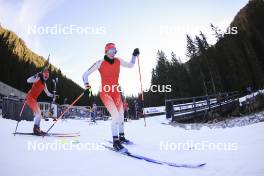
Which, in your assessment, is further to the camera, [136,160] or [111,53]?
[111,53]

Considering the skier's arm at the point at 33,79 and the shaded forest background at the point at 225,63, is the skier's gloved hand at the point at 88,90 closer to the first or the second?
the skier's arm at the point at 33,79

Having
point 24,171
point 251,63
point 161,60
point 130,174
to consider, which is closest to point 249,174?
point 130,174

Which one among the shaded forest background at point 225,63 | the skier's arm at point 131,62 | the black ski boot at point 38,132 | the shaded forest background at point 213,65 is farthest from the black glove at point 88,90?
the shaded forest background at point 225,63

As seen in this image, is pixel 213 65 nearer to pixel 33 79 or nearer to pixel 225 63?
pixel 225 63

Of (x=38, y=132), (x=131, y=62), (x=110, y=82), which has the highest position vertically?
(x=131, y=62)

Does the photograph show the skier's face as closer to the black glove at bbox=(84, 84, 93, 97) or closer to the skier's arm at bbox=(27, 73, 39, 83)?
the black glove at bbox=(84, 84, 93, 97)

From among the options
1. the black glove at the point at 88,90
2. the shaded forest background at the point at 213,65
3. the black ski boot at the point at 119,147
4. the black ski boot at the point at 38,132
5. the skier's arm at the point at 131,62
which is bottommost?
the black ski boot at the point at 119,147

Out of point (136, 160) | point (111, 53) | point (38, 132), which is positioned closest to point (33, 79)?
point (38, 132)

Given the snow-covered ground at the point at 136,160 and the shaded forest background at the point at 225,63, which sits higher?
the shaded forest background at the point at 225,63

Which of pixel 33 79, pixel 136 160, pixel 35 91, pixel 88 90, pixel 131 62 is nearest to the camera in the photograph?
pixel 136 160

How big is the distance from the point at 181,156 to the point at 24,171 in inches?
96.1

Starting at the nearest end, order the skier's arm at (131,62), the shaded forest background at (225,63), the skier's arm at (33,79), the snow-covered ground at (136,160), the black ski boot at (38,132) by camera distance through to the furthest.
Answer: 1. the snow-covered ground at (136,160)
2. the skier's arm at (131,62)
3. the black ski boot at (38,132)
4. the skier's arm at (33,79)
5. the shaded forest background at (225,63)

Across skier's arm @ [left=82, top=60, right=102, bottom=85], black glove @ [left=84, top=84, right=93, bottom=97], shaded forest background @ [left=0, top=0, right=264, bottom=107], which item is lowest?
black glove @ [left=84, top=84, right=93, bottom=97]

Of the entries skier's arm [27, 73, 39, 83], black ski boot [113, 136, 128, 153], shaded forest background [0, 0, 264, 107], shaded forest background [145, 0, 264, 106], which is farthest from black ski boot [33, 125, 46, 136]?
shaded forest background [145, 0, 264, 106]
